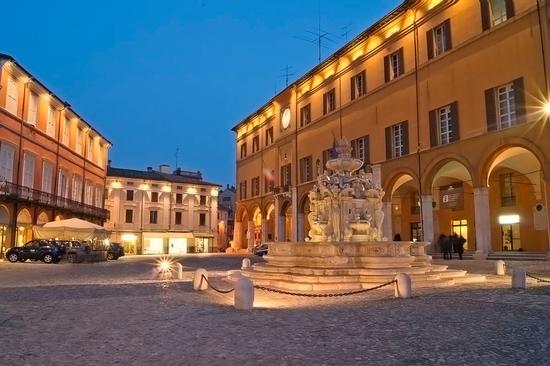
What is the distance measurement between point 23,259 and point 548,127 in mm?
26420

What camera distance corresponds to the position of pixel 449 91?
24.6m

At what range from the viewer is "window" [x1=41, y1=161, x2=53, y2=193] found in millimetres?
34344

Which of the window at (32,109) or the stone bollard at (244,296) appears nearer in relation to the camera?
the stone bollard at (244,296)

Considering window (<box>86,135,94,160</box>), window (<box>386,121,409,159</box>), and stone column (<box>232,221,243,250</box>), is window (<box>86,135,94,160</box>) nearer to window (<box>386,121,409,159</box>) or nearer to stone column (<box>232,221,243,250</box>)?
stone column (<box>232,221,243,250</box>)

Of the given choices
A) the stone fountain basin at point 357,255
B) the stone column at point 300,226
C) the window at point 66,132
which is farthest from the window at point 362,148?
the window at point 66,132

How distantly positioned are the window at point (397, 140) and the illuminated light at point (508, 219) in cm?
699

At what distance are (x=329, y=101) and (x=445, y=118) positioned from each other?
Answer: 11986 mm

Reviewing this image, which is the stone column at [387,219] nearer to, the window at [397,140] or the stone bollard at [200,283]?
the window at [397,140]

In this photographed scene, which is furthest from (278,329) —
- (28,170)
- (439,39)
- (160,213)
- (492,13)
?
Result: (160,213)

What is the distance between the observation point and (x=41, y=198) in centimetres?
3325

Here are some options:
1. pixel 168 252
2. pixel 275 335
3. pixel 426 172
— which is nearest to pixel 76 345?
pixel 275 335

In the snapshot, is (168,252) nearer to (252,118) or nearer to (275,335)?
(252,118)

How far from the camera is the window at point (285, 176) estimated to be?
4059 cm

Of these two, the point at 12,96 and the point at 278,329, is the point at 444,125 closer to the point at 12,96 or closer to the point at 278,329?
the point at 278,329
